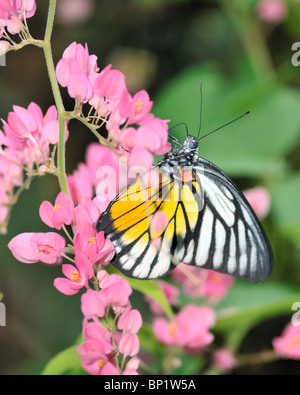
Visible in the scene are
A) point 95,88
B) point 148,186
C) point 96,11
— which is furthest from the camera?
point 96,11

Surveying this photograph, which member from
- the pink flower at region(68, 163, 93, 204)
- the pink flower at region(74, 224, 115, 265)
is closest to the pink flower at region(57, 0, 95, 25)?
the pink flower at region(68, 163, 93, 204)

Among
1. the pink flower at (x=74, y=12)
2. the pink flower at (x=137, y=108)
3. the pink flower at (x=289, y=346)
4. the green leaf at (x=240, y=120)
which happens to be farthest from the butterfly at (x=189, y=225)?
the pink flower at (x=74, y=12)

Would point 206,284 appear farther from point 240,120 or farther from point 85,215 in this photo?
point 240,120

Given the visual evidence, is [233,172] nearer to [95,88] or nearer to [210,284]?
[210,284]

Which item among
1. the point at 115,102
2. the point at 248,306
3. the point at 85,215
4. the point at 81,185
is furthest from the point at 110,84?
the point at 248,306

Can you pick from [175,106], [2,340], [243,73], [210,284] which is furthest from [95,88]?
[243,73]

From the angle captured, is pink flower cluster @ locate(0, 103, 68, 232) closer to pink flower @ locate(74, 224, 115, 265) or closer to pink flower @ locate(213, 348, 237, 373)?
pink flower @ locate(74, 224, 115, 265)
